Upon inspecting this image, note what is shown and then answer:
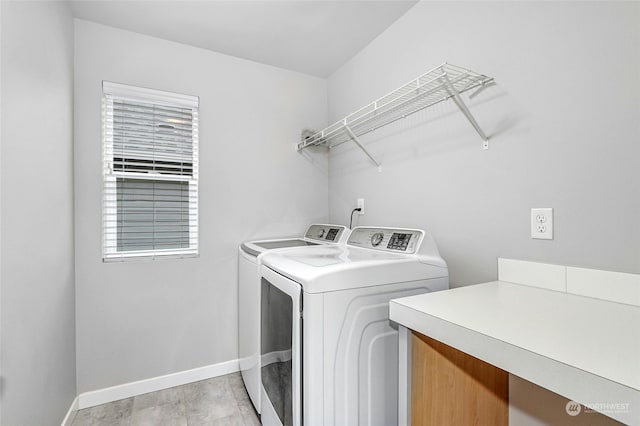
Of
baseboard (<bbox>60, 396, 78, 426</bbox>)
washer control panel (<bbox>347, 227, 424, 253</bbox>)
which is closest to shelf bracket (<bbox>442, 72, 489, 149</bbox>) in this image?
washer control panel (<bbox>347, 227, 424, 253</bbox>)

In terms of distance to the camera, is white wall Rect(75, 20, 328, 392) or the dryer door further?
white wall Rect(75, 20, 328, 392)

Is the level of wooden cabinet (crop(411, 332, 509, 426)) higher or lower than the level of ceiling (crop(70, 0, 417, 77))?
lower

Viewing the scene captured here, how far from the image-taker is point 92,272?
189 centimetres

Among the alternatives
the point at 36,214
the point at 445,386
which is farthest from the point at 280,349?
the point at 36,214

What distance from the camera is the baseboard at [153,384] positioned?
1870 millimetres

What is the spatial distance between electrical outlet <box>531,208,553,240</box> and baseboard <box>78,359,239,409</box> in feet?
7.02

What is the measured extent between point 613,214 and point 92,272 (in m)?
2.61

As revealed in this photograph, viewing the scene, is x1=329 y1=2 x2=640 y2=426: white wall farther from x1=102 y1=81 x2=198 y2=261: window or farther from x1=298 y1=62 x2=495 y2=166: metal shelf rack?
x1=102 y1=81 x2=198 y2=261: window

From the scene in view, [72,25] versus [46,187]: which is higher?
[72,25]

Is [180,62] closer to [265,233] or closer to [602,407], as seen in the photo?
[265,233]

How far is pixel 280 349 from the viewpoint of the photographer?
1354 mm

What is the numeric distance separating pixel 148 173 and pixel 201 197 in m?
0.38

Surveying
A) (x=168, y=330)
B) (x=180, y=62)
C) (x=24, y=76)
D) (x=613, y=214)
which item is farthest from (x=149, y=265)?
(x=613, y=214)

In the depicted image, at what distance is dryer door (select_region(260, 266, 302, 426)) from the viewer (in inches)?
45.8
